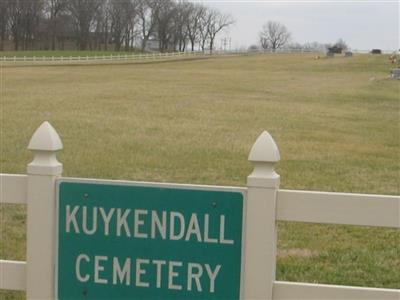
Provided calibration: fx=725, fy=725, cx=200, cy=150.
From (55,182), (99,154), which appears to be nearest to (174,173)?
→ (99,154)

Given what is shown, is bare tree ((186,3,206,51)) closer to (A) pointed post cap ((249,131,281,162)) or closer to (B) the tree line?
(B) the tree line

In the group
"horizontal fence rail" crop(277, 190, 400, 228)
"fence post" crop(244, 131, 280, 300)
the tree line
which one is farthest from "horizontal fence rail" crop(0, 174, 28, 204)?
the tree line

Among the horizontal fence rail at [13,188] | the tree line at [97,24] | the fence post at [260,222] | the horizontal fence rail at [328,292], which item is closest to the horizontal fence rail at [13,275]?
the horizontal fence rail at [13,188]

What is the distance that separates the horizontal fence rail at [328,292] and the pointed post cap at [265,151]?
59cm

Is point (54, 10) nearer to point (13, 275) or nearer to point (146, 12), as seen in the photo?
point (146, 12)

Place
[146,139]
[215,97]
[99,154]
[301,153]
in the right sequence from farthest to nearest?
[215,97] → [146,139] → [301,153] → [99,154]

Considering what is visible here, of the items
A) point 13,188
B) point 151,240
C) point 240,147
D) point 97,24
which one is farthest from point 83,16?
point 151,240

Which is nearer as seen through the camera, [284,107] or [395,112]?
[395,112]

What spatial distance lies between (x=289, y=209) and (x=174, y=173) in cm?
791

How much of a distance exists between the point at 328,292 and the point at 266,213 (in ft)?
1.58

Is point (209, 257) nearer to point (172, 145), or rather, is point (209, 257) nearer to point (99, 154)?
point (99, 154)

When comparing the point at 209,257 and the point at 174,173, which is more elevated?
the point at 209,257

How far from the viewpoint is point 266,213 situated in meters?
3.23

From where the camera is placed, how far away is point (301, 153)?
13.9 metres
